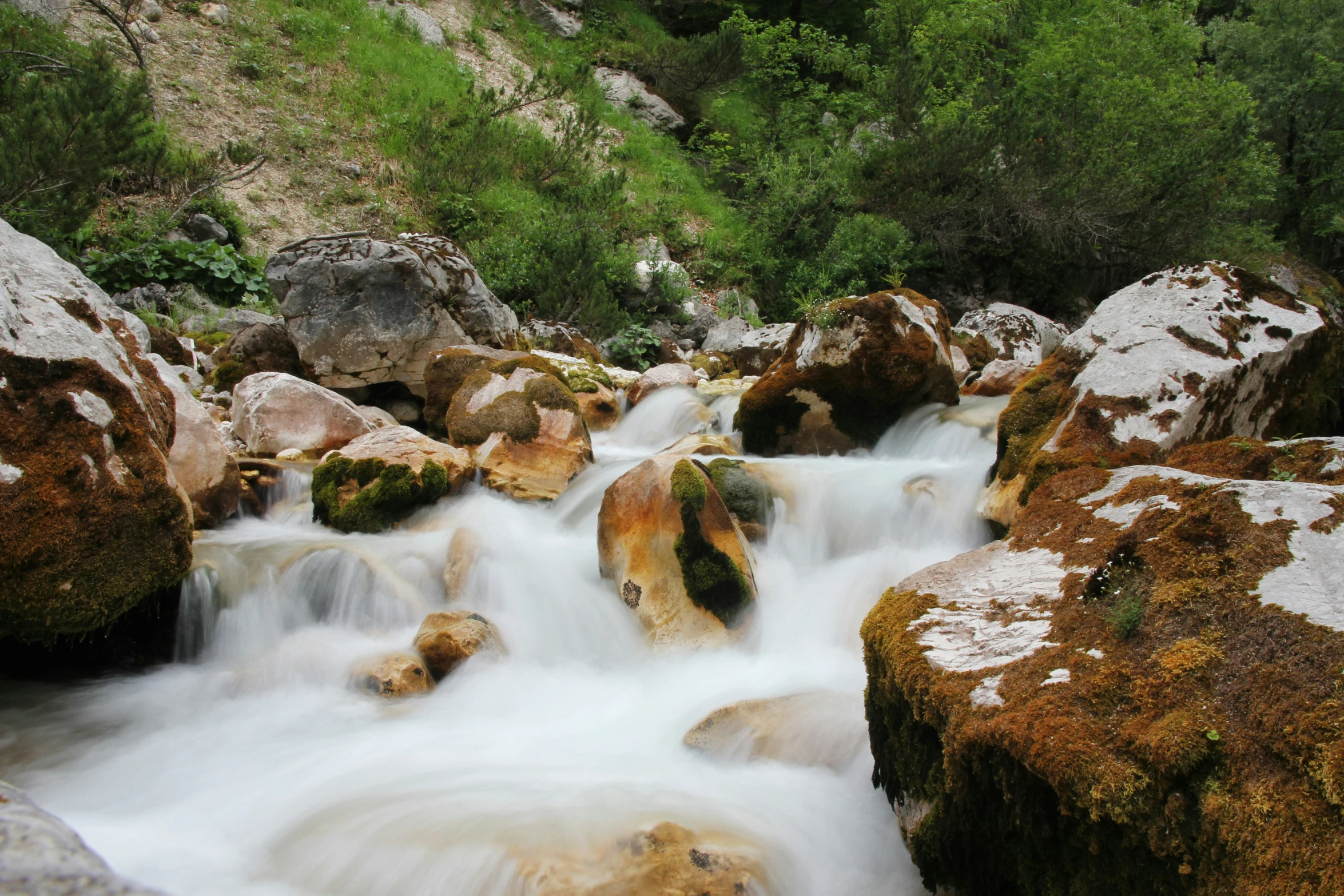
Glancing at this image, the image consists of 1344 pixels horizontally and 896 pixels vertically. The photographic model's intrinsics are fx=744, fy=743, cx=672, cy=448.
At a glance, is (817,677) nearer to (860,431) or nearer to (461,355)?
(860,431)

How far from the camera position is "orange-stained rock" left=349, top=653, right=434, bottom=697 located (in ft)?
13.0

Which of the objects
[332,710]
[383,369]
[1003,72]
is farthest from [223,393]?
[1003,72]

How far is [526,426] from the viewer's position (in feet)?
23.2

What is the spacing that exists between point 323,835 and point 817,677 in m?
2.53

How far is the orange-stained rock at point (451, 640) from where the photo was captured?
4180 mm

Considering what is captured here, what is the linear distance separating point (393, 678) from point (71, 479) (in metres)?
1.77

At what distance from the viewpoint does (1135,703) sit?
1.81m

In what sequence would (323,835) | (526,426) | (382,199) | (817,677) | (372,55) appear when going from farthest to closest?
1. (372,55)
2. (382,199)
3. (526,426)
4. (817,677)
5. (323,835)

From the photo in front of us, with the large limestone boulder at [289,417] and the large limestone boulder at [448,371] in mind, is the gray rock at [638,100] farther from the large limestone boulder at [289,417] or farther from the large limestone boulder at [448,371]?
the large limestone boulder at [289,417]

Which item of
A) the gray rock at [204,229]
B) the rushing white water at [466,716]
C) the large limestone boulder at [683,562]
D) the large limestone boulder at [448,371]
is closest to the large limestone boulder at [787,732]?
the rushing white water at [466,716]

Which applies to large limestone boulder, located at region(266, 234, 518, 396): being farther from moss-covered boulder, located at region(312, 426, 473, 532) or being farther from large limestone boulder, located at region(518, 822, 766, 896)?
large limestone boulder, located at region(518, 822, 766, 896)

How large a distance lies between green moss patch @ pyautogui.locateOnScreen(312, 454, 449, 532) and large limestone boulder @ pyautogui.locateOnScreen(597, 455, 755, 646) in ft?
6.72

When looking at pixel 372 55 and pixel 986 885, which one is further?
pixel 372 55

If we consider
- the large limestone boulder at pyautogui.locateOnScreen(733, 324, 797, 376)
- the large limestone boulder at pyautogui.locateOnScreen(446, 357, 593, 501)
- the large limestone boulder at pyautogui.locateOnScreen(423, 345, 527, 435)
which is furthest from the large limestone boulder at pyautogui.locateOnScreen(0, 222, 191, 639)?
the large limestone boulder at pyautogui.locateOnScreen(733, 324, 797, 376)
